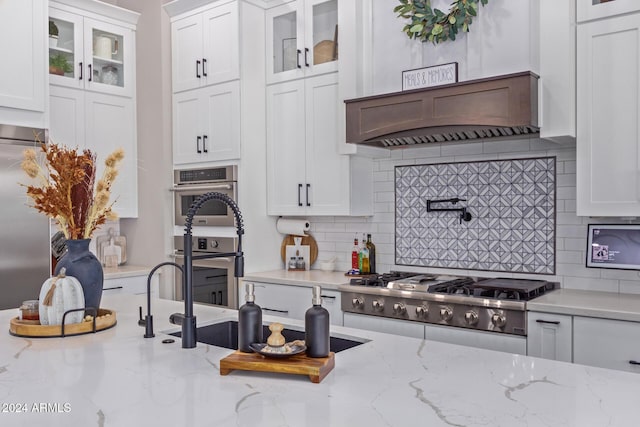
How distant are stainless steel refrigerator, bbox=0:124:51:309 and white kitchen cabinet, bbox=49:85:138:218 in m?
0.57

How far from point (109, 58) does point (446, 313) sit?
3.50m

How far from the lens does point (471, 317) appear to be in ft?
9.80

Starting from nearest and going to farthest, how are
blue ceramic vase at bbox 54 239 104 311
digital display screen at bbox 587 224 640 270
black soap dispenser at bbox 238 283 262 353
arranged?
black soap dispenser at bbox 238 283 262 353
blue ceramic vase at bbox 54 239 104 311
digital display screen at bbox 587 224 640 270

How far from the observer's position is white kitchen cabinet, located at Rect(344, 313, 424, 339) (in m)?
3.21

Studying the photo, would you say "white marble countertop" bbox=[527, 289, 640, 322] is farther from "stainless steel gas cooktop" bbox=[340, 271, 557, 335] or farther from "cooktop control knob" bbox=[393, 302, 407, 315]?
"cooktop control knob" bbox=[393, 302, 407, 315]

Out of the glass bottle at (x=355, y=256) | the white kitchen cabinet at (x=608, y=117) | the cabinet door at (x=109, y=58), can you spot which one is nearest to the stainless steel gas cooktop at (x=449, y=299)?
the glass bottle at (x=355, y=256)

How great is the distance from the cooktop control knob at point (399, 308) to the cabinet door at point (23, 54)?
2746 mm

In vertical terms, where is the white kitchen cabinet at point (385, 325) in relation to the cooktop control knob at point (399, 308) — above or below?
below

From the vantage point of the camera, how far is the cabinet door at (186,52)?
14.8 ft

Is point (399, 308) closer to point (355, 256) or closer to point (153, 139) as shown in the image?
point (355, 256)

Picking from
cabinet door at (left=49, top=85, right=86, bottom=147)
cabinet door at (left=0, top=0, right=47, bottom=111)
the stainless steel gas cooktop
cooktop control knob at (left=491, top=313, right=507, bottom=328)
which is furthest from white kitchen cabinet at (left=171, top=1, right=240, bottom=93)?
cooktop control knob at (left=491, top=313, right=507, bottom=328)

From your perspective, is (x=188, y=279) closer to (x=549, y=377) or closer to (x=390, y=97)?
(x=549, y=377)

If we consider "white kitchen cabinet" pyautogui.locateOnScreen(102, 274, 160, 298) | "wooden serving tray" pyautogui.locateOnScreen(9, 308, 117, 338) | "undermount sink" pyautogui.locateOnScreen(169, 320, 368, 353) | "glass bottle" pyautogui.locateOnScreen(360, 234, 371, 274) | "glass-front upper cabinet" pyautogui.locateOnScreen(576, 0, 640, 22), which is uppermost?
"glass-front upper cabinet" pyautogui.locateOnScreen(576, 0, 640, 22)

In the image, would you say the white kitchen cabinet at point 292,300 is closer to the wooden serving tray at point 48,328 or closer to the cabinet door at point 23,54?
the wooden serving tray at point 48,328
